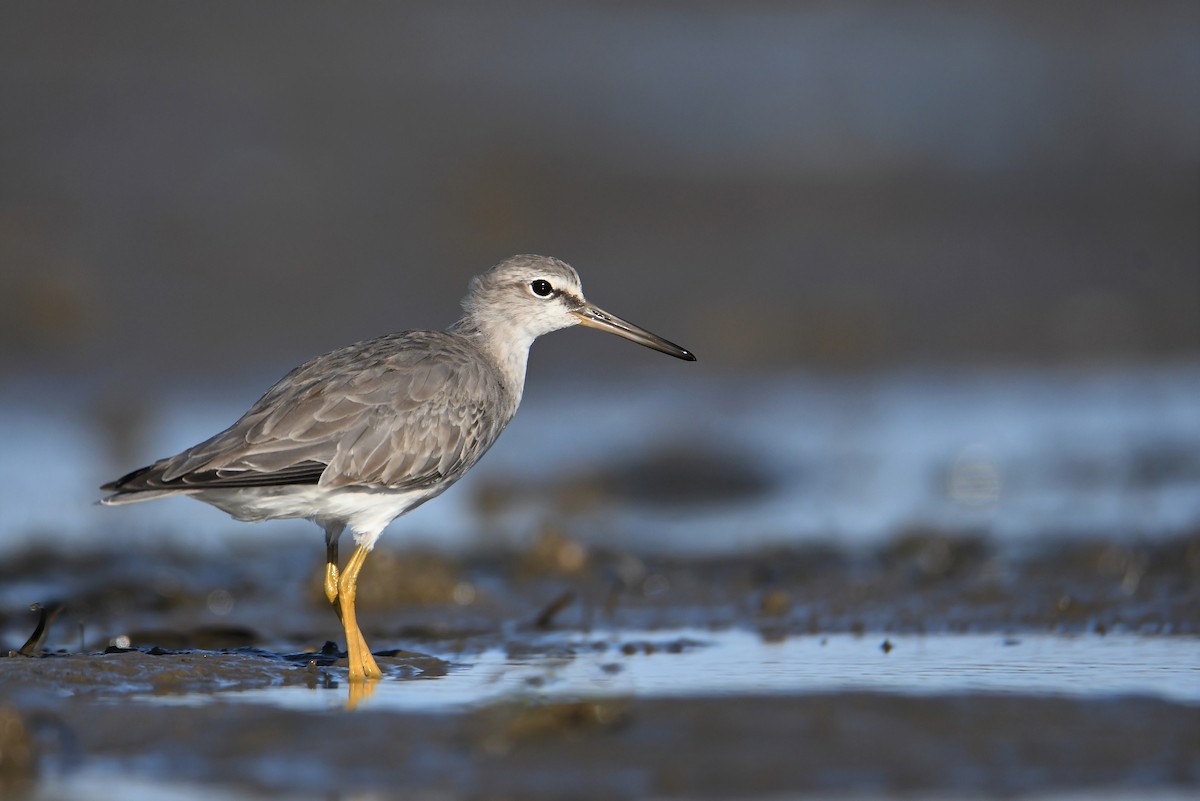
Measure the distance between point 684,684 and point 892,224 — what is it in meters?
12.6

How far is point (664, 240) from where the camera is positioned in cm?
1920

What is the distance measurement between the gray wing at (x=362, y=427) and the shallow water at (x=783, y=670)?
1.03 meters

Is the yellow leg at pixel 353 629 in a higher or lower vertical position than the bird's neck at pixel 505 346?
lower

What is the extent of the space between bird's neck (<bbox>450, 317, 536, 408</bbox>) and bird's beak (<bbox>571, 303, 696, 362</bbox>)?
41 cm

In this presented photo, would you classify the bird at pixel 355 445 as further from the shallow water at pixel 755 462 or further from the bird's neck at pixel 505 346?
the shallow water at pixel 755 462

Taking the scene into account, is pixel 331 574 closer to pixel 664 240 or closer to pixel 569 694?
pixel 569 694

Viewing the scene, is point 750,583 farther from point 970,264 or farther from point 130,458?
point 970,264

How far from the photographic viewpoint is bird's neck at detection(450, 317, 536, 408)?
32.8 feet

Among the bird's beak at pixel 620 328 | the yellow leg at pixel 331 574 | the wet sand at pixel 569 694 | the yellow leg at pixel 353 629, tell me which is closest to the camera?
the wet sand at pixel 569 694

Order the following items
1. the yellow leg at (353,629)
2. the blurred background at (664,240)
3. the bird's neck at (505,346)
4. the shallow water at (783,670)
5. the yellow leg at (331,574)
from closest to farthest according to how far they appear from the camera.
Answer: the shallow water at (783,670), the yellow leg at (353,629), the yellow leg at (331,574), the bird's neck at (505,346), the blurred background at (664,240)

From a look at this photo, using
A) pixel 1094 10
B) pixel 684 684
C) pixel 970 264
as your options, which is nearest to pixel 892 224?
pixel 970 264

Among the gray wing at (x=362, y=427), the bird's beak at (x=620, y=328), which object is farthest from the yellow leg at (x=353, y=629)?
the bird's beak at (x=620, y=328)

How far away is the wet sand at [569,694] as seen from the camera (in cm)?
661

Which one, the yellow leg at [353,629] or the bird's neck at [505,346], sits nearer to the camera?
the yellow leg at [353,629]
